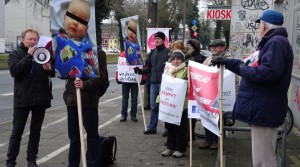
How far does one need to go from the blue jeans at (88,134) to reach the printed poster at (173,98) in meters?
1.44

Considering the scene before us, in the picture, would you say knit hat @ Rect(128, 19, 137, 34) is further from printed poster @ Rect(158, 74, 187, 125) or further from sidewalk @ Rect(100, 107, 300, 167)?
printed poster @ Rect(158, 74, 187, 125)

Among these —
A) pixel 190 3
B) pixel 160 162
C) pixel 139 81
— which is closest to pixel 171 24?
pixel 190 3

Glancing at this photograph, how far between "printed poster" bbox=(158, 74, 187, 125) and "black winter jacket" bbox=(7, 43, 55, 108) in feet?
5.89

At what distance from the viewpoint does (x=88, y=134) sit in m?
5.25

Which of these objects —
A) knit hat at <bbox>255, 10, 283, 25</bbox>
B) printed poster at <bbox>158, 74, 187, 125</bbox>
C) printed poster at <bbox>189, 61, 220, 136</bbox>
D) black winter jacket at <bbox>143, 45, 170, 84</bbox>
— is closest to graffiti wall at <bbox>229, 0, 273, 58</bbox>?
black winter jacket at <bbox>143, 45, 170, 84</bbox>

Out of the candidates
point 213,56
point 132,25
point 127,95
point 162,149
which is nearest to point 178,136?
point 162,149

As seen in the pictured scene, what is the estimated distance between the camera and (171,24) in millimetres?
49688

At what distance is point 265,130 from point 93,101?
220cm

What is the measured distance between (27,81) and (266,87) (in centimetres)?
316

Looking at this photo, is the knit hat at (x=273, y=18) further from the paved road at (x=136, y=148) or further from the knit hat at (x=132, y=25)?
the knit hat at (x=132, y=25)

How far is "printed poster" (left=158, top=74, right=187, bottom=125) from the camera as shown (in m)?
6.29

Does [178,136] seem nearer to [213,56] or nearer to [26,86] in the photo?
[213,56]

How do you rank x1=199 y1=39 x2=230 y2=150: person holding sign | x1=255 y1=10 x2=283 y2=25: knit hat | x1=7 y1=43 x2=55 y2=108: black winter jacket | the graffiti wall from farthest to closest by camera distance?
the graffiti wall → x1=199 y1=39 x2=230 y2=150: person holding sign → x1=7 y1=43 x2=55 y2=108: black winter jacket → x1=255 y1=10 x2=283 y2=25: knit hat

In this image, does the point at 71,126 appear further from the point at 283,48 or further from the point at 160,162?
the point at 283,48
